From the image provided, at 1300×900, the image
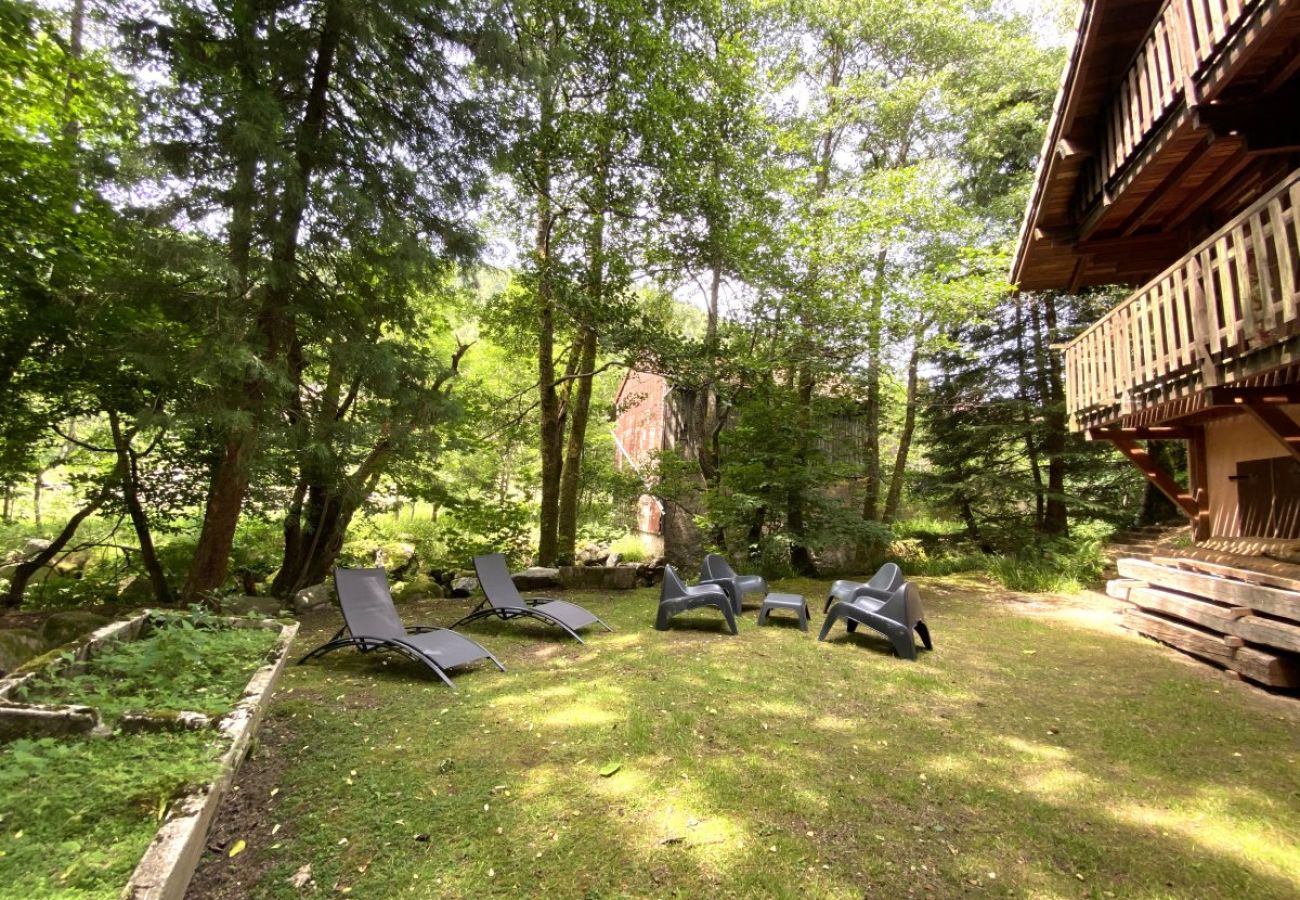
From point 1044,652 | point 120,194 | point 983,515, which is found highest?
point 120,194

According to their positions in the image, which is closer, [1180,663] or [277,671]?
[277,671]

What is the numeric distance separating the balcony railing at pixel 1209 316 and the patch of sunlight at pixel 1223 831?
8.72ft

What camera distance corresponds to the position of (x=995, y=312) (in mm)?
12062

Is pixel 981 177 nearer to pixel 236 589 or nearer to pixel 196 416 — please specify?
pixel 196 416

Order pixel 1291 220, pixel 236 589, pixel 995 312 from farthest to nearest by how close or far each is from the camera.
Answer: pixel 995 312 < pixel 236 589 < pixel 1291 220

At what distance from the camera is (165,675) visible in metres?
3.39

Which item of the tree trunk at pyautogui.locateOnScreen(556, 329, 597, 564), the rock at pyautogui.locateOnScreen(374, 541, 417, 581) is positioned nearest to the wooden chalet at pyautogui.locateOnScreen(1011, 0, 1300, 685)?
the tree trunk at pyautogui.locateOnScreen(556, 329, 597, 564)

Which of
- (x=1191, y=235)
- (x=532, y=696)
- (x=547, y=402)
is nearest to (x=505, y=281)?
(x=547, y=402)

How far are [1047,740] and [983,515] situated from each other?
33.7 feet

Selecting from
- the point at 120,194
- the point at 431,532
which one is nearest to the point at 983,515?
the point at 431,532

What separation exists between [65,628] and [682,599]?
570cm

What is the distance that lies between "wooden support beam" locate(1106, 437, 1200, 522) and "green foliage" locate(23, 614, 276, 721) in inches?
342

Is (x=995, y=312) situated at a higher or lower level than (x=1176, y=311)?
higher

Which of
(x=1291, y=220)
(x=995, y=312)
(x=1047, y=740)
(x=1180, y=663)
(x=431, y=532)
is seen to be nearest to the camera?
(x=1291, y=220)
